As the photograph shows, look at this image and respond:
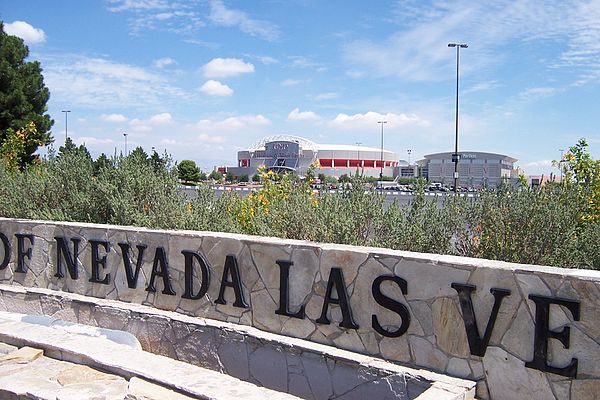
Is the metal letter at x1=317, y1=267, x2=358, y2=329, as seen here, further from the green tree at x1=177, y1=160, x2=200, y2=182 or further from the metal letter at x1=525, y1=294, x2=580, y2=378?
the green tree at x1=177, y1=160, x2=200, y2=182

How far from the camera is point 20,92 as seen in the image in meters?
21.6

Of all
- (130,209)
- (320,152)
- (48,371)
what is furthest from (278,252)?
(320,152)

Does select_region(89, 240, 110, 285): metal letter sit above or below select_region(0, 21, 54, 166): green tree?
below

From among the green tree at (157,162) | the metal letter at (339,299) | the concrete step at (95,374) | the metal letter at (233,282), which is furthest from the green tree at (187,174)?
the metal letter at (339,299)

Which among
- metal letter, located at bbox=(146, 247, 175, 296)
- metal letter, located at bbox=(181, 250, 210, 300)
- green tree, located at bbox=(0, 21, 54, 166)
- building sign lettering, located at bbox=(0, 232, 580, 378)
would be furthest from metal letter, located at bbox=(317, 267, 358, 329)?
green tree, located at bbox=(0, 21, 54, 166)

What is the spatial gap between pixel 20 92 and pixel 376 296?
2132cm

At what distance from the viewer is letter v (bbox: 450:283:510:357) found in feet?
11.5

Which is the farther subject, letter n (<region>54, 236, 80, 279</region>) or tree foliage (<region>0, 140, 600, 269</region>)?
letter n (<region>54, 236, 80, 279</region>)

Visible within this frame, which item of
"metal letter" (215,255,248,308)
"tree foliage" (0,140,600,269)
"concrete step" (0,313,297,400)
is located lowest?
"concrete step" (0,313,297,400)

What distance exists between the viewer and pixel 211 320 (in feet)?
16.2

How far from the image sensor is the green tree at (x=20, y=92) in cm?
2116

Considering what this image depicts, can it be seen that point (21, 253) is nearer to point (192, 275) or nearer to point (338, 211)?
point (192, 275)

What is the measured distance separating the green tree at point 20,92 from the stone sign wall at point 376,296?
639 inches

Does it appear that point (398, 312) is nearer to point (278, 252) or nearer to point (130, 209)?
point (278, 252)
